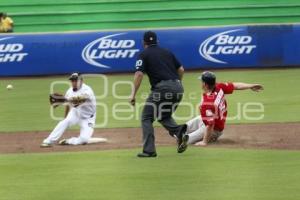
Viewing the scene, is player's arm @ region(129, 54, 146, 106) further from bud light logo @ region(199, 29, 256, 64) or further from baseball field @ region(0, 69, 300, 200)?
bud light logo @ region(199, 29, 256, 64)

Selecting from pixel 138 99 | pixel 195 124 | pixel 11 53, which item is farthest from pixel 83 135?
pixel 11 53

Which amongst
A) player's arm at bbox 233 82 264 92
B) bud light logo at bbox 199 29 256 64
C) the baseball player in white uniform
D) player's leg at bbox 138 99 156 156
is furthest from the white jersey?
bud light logo at bbox 199 29 256 64

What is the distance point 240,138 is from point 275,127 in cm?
113

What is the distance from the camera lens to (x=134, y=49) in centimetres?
1970

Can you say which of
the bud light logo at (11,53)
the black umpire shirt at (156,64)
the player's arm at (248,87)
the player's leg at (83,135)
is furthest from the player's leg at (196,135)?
the bud light logo at (11,53)

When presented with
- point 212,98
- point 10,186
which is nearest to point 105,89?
point 212,98

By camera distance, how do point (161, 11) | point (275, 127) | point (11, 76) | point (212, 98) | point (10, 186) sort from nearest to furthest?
point (10, 186), point (212, 98), point (275, 127), point (11, 76), point (161, 11)

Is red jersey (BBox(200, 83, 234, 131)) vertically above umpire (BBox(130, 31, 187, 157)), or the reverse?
umpire (BBox(130, 31, 187, 157))

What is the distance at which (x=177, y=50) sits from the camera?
19766 mm

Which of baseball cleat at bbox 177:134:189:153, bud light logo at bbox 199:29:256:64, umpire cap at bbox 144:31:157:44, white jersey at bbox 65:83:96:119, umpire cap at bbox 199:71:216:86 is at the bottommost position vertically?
bud light logo at bbox 199:29:256:64

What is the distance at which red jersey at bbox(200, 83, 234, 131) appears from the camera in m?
10.2

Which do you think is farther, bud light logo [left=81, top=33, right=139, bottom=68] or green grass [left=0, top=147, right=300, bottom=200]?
bud light logo [left=81, top=33, right=139, bottom=68]

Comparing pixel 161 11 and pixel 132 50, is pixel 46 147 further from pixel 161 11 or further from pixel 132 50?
pixel 161 11

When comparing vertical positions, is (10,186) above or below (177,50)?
above
